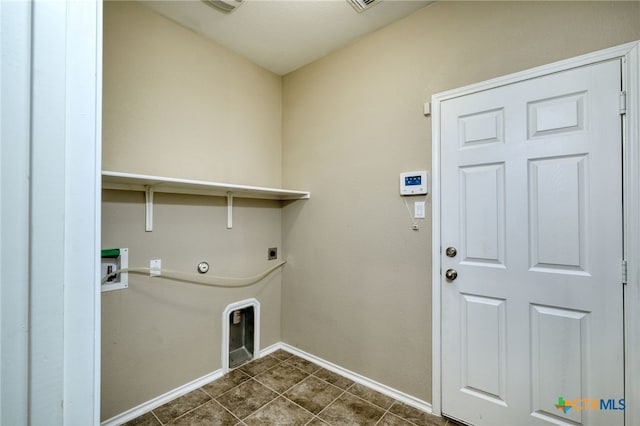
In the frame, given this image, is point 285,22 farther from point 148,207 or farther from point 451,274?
point 451,274

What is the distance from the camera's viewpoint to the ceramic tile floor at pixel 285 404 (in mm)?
1824

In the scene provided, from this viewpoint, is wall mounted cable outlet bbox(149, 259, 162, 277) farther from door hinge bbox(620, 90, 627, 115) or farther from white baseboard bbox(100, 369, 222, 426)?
door hinge bbox(620, 90, 627, 115)

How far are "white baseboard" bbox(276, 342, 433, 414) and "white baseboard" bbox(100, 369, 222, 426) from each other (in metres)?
0.69

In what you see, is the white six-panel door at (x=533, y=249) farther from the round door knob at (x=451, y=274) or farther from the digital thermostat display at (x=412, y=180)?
the digital thermostat display at (x=412, y=180)

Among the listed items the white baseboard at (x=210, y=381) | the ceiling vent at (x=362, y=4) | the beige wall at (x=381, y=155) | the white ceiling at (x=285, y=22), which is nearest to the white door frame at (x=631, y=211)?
the beige wall at (x=381, y=155)

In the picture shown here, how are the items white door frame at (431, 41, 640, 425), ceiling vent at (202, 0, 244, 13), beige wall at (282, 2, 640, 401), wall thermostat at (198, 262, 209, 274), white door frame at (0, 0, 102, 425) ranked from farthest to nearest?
wall thermostat at (198, 262, 209, 274) < ceiling vent at (202, 0, 244, 13) < beige wall at (282, 2, 640, 401) < white door frame at (431, 41, 640, 425) < white door frame at (0, 0, 102, 425)

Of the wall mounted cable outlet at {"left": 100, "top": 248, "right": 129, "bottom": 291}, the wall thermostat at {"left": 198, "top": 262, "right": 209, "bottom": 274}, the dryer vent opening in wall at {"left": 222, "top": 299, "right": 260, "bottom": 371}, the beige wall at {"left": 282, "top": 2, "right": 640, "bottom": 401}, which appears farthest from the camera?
the dryer vent opening in wall at {"left": 222, "top": 299, "right": 260, "bottom": 371}

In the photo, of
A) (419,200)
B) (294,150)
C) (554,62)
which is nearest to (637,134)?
(554,62)

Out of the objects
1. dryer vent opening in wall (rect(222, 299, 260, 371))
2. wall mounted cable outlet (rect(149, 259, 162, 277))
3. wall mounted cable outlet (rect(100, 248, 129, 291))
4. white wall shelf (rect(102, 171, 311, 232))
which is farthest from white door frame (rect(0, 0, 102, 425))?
dryer vent opening in wall (rect(222, 299, 260, 371))

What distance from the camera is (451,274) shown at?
5.95 feet

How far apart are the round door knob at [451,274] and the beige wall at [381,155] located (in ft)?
0.41

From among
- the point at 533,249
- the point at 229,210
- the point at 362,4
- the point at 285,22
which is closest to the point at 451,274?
the point at 533,249

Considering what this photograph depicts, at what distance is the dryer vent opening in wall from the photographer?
7.84 ft

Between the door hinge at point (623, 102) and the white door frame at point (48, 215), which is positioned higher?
the door hinge at point (623, 102)
